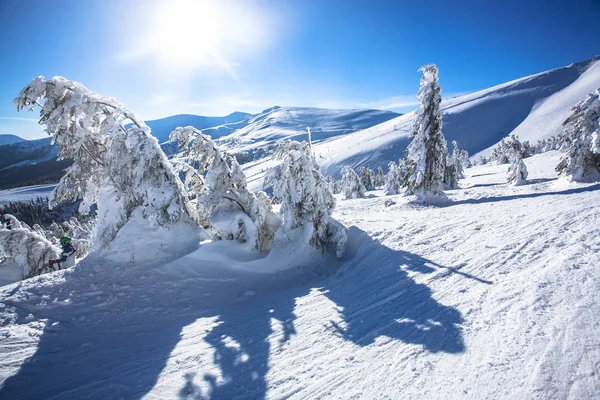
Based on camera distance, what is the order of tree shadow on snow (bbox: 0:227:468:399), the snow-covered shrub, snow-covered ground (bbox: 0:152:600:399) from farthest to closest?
the snow-covered shrub < tree shadow on snow (bbox: 0:227:468:399) < snow-covered ground (bbox: 0:152:600:399)

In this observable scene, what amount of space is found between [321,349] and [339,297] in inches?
97.7

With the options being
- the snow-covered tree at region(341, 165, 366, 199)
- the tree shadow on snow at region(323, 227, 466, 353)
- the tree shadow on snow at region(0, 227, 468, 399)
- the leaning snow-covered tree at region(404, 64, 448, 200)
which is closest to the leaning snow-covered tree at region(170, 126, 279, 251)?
the tree shadow on snow at region(0, 227, 468, 399)

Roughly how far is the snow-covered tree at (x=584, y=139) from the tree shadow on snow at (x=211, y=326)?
12455 mm

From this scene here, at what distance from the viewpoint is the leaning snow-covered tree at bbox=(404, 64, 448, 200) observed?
1769 cm

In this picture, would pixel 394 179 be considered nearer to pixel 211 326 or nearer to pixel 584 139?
pixel 584 139

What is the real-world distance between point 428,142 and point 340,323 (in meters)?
16.0

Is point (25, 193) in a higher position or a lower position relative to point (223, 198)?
higher

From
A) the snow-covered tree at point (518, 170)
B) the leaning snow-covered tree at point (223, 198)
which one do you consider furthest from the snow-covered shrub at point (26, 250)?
the snow-covered tree at point (518, 170)

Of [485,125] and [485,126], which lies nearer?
[485,126]

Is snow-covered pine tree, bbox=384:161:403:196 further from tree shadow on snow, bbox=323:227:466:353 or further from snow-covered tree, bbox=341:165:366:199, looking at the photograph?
tree shadow on snow, bbox=323:227:466:353

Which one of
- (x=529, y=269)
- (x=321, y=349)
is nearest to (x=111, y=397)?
(x=321, y=349)

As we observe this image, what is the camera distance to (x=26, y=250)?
13289 mm

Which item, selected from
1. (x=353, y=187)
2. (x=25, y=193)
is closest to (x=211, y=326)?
(x=353, y=187)

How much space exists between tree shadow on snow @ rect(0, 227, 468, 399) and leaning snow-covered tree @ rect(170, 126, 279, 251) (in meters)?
2.22
